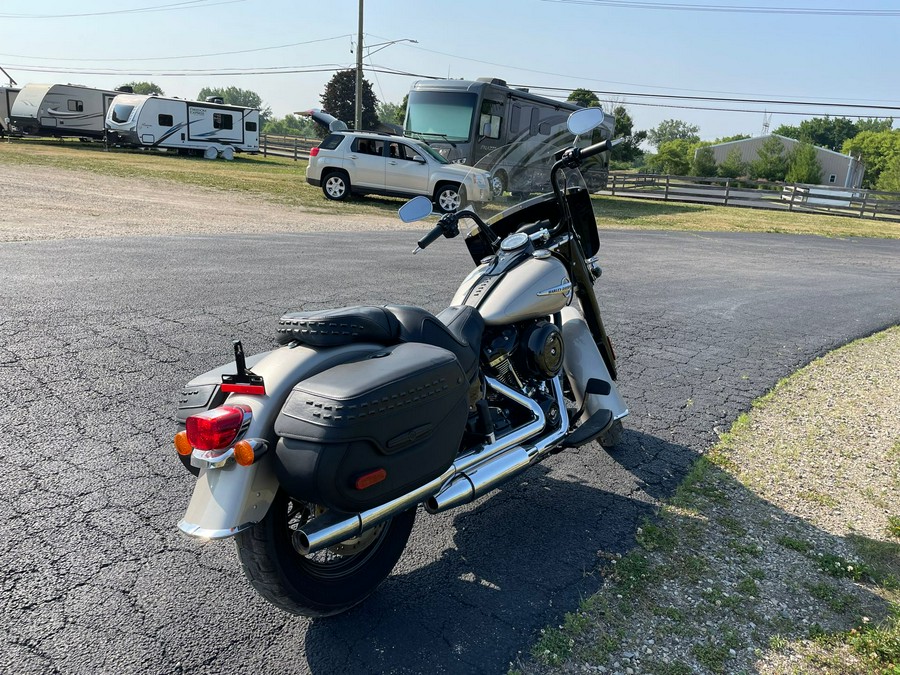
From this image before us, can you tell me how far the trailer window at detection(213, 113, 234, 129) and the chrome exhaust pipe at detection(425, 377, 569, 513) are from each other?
32.3 meters

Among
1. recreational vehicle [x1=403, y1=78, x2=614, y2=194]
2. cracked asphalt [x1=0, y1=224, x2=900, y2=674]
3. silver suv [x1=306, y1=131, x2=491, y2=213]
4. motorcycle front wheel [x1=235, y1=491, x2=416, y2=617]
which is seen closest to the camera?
motorcycle front wheel [x1=235, y1=491, x2=416, y2=617]

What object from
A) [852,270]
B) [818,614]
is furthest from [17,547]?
[852,270]

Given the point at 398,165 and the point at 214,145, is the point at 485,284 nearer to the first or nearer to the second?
the point at 398,165

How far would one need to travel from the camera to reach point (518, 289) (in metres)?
3.17

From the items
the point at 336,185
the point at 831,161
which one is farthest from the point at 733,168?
the point at 336,185

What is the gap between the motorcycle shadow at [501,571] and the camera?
2.35 m

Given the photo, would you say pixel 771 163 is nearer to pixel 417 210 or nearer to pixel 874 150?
pixel 874 150

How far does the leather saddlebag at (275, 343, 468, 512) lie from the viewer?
6.59 feet

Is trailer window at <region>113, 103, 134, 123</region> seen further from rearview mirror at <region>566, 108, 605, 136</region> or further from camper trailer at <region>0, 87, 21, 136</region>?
rearview mirror at <region>566, 108, 605, 136</region>

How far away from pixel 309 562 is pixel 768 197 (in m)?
34.2

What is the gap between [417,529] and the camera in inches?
122

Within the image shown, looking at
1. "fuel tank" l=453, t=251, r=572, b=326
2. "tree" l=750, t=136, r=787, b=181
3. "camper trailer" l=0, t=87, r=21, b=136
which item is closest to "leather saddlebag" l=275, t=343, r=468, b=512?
"fuel tank" l=453, t=251, r=572, b=326

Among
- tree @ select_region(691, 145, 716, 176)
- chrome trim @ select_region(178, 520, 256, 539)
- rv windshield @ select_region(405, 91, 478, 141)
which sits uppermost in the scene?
tree @ select_region(691, 145, 716, 176)

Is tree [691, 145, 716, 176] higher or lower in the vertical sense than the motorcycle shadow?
higher
